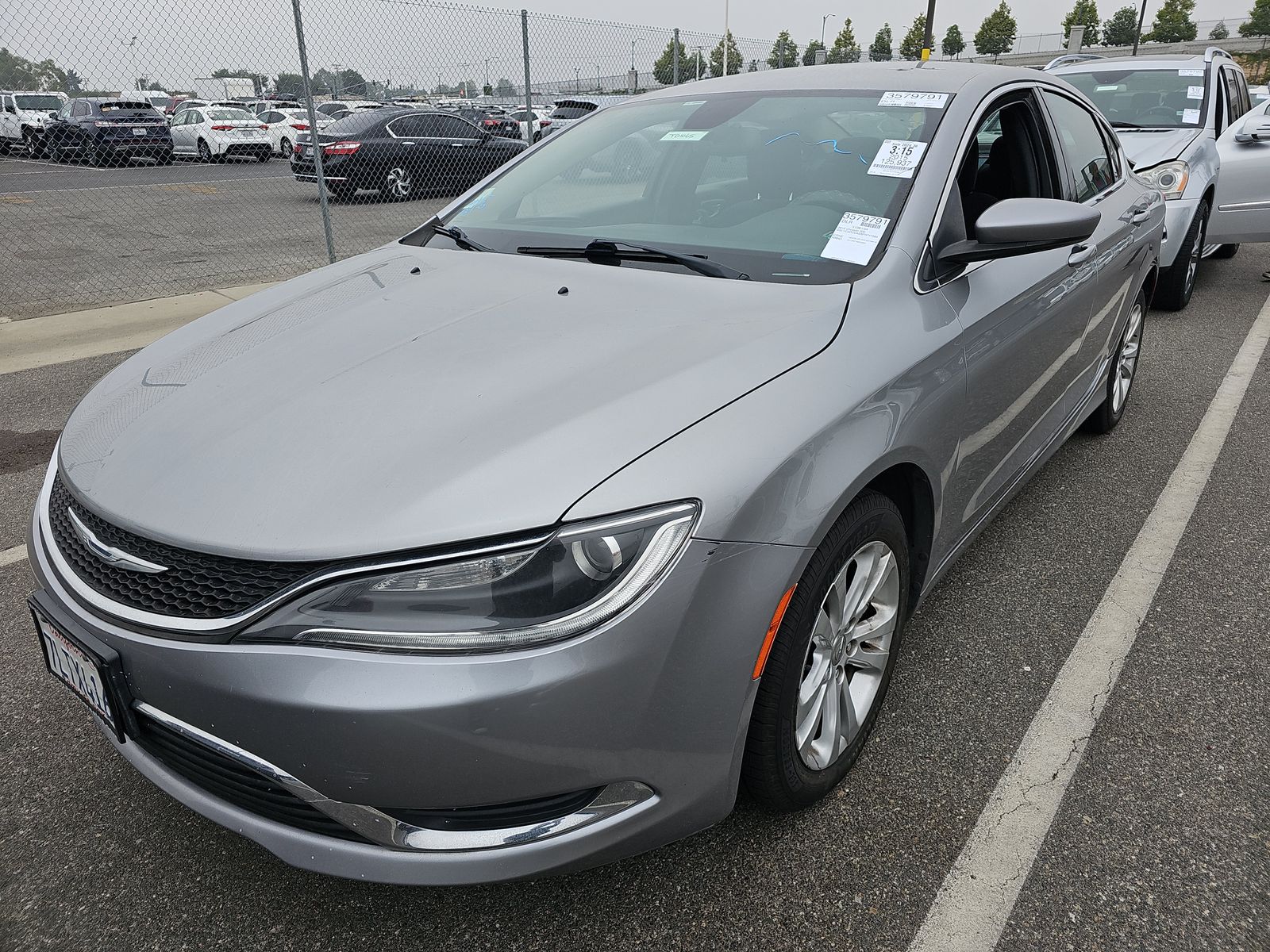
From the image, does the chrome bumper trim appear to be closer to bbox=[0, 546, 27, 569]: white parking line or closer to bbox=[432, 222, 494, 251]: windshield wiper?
bbox=[432, 222, 494, 251]: windshield wiper

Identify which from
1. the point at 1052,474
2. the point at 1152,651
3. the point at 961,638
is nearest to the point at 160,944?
the point at 961,638

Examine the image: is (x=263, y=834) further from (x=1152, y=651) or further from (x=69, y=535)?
(x=1152, y=651)

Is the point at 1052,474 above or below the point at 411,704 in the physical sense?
below

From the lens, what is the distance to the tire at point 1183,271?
650cm

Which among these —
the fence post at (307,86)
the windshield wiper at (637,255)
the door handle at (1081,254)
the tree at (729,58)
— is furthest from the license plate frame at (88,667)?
the tree at (729,58)

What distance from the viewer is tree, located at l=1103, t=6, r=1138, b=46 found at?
251 feet

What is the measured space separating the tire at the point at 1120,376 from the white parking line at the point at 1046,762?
580 mm

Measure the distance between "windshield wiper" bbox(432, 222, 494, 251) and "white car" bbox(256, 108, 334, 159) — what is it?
832 inches

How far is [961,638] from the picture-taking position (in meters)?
2.75

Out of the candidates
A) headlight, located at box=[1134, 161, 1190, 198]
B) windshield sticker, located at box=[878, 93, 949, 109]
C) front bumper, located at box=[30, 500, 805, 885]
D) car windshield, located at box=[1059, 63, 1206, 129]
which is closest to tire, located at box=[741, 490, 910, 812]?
front bumper, located at box=[30, 500, 805, 885]

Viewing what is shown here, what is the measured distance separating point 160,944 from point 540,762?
35.8 inches

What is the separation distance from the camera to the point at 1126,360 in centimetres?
432

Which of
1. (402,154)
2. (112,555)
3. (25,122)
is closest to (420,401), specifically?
(112,555)

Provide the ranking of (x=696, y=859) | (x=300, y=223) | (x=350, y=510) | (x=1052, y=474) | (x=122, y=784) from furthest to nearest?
(x=300, y=223), (x=1052, y=474), (x=122, y=784), (x=696, y=859), (x=350, y=510)
